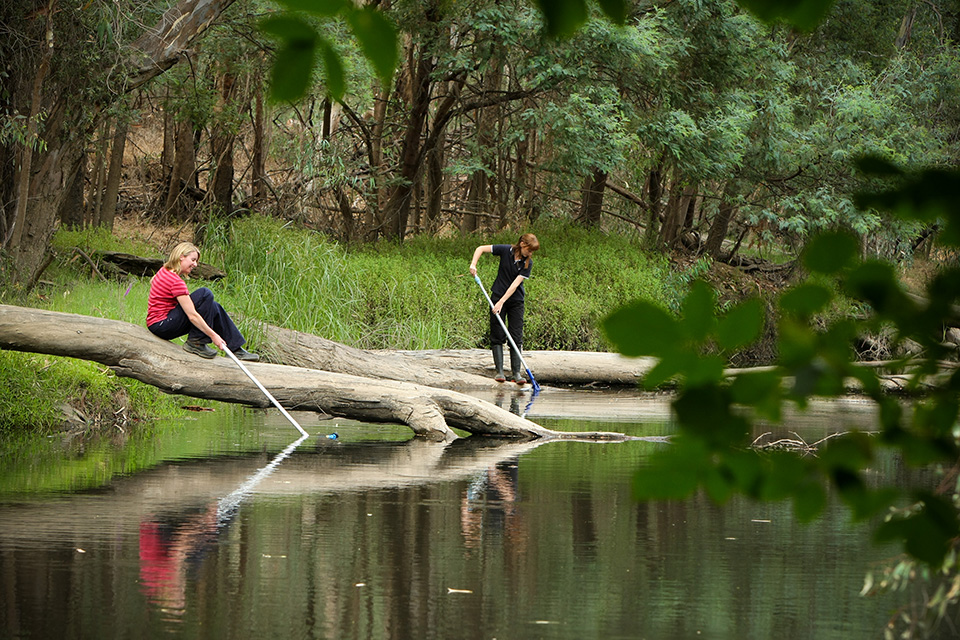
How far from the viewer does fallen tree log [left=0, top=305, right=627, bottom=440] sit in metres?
11.4

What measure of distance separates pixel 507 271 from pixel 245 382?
659cm

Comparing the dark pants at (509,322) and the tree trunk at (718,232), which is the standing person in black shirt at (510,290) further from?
the tree trunk at (718,232)

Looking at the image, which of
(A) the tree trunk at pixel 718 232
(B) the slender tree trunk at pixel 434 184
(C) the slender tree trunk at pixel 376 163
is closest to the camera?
(C) the slender tree trunk at pixel 376 163

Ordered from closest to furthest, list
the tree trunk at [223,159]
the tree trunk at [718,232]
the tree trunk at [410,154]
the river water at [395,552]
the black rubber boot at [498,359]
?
the river water at [395,552], the black rubber boot at [498,359], the tree trunk at [223,159], the tree trunk at [410,154], the tree trunk at [718,232]

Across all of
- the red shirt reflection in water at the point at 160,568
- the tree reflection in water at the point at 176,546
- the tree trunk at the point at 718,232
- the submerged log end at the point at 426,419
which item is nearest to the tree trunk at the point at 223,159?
the tree trunk at the point at 718,232

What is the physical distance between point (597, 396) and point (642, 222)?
46.3ft

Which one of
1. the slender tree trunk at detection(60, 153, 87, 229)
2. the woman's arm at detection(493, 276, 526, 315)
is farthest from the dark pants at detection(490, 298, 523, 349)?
the slender tree trunk at detection(60, 153, 87, 229)

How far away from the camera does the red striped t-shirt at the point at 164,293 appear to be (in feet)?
41.3

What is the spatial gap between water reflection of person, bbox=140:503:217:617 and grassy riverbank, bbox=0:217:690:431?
6.10 meters

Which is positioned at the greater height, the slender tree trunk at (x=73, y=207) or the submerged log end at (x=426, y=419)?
the slender tree trunk at (x=73, y=207)

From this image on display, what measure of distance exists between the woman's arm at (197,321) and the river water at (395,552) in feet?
3.91

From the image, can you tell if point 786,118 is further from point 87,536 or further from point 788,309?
point 788,309

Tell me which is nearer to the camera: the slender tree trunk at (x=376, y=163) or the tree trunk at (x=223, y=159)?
the tree trunk at (x=223, y=159)

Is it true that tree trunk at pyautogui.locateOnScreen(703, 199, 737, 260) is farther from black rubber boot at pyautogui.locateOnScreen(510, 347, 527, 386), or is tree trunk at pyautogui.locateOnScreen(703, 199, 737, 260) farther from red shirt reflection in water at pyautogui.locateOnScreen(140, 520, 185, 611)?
red shirt reflection in water at pyautogui.locateOnScreen(140, 520, 185, 611)
